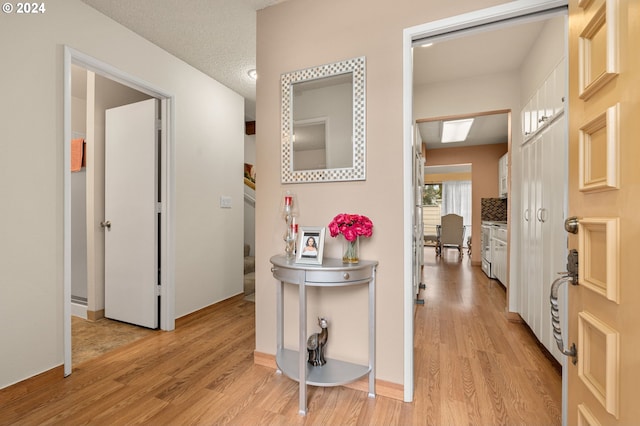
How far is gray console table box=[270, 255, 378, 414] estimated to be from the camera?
1584mm

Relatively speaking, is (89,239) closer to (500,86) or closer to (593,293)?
(593,293)

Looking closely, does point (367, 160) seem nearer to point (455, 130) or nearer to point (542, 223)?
point (542, 223)

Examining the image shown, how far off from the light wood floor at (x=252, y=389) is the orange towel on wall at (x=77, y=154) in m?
2.00

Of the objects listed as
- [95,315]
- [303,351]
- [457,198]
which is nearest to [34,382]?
[95,315]

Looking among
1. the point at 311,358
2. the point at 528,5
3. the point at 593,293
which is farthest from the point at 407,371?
the point at 528,5

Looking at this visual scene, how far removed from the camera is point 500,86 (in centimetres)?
317

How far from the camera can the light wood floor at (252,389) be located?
1.55 m

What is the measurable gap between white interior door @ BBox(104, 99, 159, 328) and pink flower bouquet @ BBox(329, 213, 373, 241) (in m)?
1.88

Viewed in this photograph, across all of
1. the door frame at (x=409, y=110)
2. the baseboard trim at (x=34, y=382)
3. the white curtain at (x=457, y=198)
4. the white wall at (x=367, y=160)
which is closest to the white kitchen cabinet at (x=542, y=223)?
the door frame at (x=409, y=110)

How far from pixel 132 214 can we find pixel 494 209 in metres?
5.81

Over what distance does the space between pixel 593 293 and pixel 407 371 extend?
43.7 inches

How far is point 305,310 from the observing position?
1.57 meters

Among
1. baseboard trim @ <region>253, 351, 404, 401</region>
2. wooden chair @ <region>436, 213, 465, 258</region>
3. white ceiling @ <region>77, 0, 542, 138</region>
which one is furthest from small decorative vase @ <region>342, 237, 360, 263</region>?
wooden chair @ <region>436, 213, 465, 258</region>

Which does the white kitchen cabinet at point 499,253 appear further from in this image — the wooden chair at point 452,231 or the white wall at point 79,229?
the white wall at point 79,229
